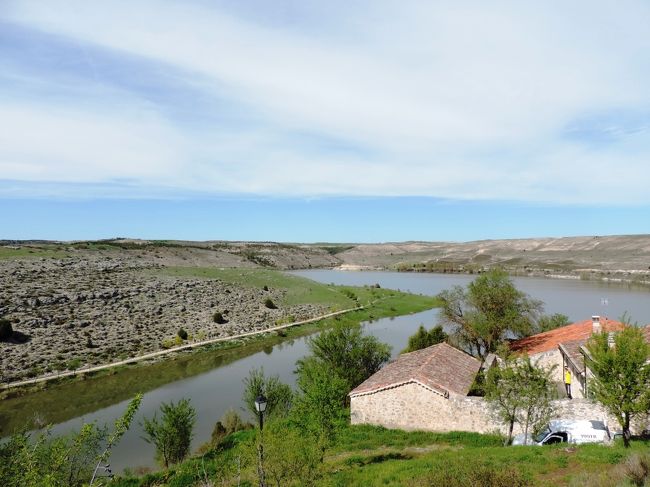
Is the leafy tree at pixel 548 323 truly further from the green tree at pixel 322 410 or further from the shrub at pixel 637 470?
the shrub at pixel 637 470

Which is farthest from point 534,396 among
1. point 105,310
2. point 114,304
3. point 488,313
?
point 114,304

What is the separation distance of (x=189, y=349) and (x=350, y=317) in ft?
103

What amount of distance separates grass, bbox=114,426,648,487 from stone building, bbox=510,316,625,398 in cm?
919

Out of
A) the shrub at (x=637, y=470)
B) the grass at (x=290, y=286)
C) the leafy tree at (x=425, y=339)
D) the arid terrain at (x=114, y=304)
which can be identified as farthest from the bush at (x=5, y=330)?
the shrub at (x=637, y=470)

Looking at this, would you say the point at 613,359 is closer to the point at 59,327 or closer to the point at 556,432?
the point at 556,432

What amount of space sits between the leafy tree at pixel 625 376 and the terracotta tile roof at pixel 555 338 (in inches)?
569

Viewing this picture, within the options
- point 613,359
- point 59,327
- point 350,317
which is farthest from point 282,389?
point 350,317

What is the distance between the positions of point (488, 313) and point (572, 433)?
21.8 metres

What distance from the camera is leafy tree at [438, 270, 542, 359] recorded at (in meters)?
42.3

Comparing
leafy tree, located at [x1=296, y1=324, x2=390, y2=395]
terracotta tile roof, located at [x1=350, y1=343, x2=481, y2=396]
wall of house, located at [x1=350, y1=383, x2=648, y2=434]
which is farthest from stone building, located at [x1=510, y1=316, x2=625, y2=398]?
leafy tree, located at [x1=296, y1=324, x2=390, y2=395]

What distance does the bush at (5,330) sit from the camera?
46.5 metres

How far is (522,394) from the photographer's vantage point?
2141cm

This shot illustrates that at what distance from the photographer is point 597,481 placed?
508 inches

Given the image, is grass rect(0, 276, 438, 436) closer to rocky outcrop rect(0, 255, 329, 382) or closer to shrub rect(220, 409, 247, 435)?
rocky outcrop rect(0, 255, 329, 382)
